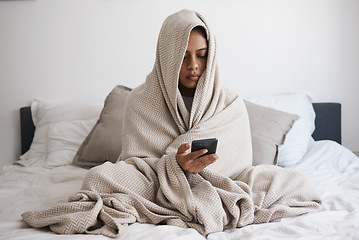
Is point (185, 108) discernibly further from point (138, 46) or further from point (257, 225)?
point (138, 46)

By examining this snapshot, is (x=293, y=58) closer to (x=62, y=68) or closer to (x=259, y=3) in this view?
(x=259, y=3)

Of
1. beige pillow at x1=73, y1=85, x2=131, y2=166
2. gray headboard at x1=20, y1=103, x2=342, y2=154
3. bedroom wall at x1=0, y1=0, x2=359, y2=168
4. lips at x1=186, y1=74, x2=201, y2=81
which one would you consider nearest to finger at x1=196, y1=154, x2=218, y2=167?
lips at x1=186, y1=74, x2=201, y2=81

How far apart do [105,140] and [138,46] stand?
0.85 metres

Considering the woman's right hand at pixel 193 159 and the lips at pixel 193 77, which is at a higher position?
the lips at pixel 193 77

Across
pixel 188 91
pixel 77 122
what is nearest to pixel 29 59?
pixel 77 122

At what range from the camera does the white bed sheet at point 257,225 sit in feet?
4.48

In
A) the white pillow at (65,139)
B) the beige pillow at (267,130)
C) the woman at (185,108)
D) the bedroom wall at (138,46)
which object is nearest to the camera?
the woman at (185,108)

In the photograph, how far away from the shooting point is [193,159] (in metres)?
1.58

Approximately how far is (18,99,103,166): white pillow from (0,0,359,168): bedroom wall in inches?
6.3

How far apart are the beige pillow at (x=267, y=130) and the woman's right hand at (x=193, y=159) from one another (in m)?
0.68

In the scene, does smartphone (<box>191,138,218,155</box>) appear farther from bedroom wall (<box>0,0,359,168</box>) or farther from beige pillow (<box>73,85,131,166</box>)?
bedroom wall (<box>0,0,359,168</box>)

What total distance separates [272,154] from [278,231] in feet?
2.84

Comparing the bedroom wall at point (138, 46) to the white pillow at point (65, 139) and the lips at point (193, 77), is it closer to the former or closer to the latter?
the white pillow at point (65, 139)

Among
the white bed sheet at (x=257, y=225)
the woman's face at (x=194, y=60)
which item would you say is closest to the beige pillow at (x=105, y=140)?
the white bed sheet at (x=257, y=225)
